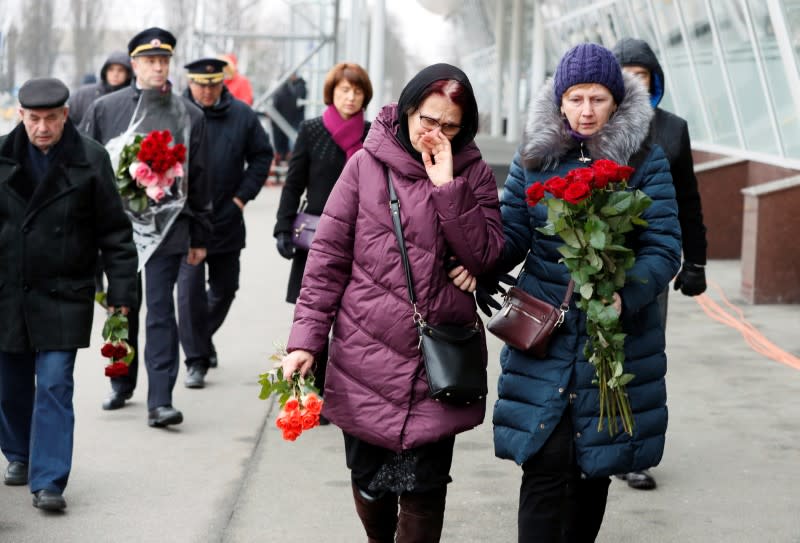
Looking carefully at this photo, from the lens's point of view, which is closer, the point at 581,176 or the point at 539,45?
the point at 581,176

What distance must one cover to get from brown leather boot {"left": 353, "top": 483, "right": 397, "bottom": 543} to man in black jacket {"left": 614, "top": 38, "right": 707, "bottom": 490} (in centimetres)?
176

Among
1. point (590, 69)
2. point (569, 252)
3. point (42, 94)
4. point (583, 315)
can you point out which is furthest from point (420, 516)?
point (42, 94)

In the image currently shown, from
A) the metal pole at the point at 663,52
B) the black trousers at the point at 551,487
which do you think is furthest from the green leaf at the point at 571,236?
the metal pole at the point at 663,52

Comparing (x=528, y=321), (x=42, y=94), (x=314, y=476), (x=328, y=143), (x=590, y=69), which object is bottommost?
(x=314, y=476)

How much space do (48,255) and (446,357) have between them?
2252 mm

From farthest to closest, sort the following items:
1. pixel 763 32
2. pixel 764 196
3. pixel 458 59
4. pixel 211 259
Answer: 1. pixel 458 59
2. pixel 763 32
3. pixel 764 196
4. pixel 211 259

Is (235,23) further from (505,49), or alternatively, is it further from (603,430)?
(603,430)

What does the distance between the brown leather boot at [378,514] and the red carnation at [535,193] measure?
3.57 feet

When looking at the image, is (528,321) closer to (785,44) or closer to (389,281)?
(389,281)

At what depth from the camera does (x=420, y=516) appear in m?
4.36

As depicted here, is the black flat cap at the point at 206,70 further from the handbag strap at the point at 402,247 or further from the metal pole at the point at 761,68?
the metal pole at the point at 761,68

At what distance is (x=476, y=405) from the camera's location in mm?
4324

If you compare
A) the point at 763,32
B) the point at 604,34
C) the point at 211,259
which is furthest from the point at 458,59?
the point at 211,259

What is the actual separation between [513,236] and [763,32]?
34.2 feet
